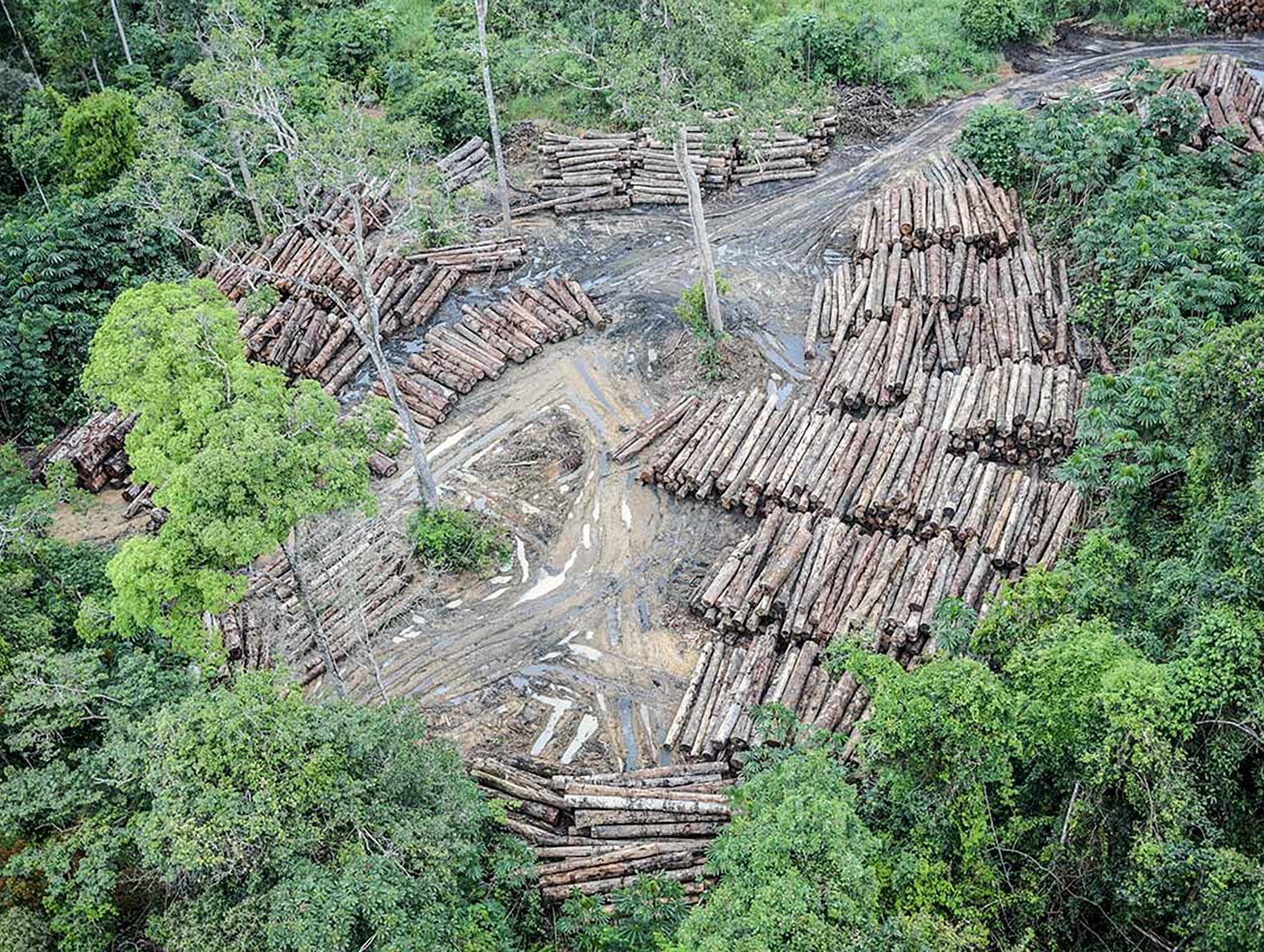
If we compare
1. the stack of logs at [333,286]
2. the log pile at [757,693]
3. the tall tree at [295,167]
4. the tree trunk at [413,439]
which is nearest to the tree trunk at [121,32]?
the tall tree at [295,167]

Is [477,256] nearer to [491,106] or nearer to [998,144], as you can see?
[491,106]

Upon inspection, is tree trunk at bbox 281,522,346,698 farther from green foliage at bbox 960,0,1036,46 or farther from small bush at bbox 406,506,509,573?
green foliage at bbox 960,0,1036,46

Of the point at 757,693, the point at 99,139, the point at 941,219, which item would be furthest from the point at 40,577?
the point at 941,219

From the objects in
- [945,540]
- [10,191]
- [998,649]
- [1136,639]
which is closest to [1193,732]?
[1136,639]

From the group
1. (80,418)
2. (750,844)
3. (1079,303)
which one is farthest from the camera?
(80,418)

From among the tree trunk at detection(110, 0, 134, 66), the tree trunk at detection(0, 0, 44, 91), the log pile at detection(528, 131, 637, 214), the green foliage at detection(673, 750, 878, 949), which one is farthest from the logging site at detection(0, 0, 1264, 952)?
the tree trunk at detection(110, 0, 134, 66)

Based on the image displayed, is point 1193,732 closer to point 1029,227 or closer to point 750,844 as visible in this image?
point 750,844

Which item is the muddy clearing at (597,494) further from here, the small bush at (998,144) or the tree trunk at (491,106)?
the small bush at (998,144)
